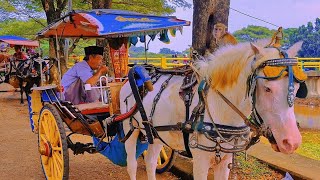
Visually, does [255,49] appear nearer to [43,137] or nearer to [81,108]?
[81,108]

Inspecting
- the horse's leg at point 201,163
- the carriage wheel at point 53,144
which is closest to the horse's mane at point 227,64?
the horse's leg at point 201,163

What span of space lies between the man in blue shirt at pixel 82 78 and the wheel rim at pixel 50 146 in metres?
0.53

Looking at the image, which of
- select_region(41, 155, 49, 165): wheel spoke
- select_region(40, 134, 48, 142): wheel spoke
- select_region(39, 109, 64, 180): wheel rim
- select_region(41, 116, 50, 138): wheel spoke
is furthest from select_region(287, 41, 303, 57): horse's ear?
select_region(41, 155, 49, 165): wheel spoke

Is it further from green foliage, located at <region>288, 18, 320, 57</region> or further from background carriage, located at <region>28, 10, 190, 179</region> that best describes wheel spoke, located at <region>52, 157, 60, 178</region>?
green foliage, located at <region>288, 18, 320, 57</region>

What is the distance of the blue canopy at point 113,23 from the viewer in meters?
5.04

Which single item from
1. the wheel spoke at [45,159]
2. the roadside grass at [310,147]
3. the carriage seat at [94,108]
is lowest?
the roadside grass at [310,147]

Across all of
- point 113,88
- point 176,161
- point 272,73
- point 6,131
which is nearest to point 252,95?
point 272,73

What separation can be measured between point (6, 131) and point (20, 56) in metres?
6.77

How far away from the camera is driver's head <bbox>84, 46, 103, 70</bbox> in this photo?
612 cm

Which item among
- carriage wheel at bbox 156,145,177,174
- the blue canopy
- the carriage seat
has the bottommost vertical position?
carriage wheel at bbox 156,145,177,174

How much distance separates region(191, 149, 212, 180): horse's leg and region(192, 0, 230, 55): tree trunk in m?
2.65

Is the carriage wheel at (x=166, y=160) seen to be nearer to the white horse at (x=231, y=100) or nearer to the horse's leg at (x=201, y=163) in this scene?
the white horse at (x=231, y=100)

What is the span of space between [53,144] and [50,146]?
7 centimetres

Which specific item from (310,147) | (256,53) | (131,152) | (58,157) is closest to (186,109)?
(256,53)
